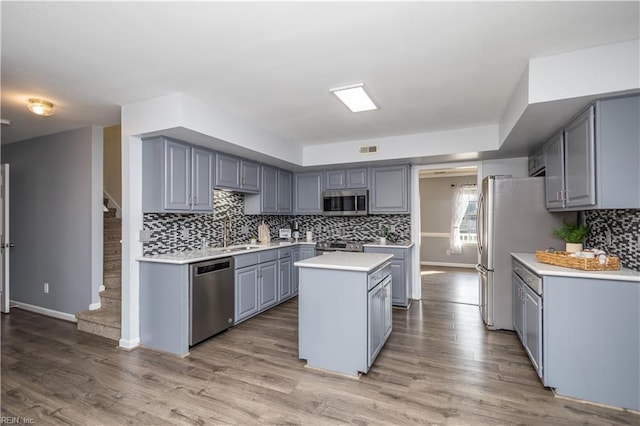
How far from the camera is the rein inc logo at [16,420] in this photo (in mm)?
1937

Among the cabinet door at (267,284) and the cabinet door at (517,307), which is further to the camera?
the cabinet door at (267,284)

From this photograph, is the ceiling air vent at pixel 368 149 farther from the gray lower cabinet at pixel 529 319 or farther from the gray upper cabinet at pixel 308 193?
the gray lower cabinet at pixel 529 319

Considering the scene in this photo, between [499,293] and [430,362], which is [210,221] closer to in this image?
[430,362]

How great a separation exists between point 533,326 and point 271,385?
6.91 feet

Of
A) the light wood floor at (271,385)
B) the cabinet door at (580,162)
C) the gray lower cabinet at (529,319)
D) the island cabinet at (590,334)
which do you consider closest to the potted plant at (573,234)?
the cabinet door at (580,162)

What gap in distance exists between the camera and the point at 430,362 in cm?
272

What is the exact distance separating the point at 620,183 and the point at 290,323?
3249 mm

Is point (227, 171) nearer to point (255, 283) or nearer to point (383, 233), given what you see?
point (255, 283)

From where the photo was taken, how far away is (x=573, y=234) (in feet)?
9.46

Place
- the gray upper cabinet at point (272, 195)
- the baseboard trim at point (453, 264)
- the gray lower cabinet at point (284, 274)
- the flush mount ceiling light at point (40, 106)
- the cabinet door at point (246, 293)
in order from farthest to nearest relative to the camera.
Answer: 1. the baseboard trim at point (453, 264)
2. the gray upper cabinet at point (272, 195)
3. the gray lower cabinet at point (284, 274)
4. the cabinet door at point (246, 293)
5. the flush mount ceiling light at point (40, 106)

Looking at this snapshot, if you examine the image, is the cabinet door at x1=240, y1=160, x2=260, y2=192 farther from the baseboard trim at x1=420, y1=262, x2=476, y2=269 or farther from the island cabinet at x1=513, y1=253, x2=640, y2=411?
the baseboard trim at x1=420, y1=262, x2=476, y2=269

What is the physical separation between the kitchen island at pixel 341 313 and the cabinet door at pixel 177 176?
150 centimetres

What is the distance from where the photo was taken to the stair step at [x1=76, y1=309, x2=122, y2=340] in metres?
3.31

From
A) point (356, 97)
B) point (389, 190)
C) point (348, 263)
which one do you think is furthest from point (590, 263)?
point (389, 190)
